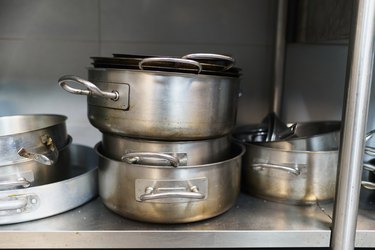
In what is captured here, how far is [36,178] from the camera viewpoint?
605mm

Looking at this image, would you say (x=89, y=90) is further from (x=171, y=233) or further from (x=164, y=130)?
(x=171, y=233)

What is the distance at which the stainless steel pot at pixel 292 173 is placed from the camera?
65 cm

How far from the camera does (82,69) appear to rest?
35.9 inches

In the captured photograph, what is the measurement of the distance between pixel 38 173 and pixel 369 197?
0.65 meters

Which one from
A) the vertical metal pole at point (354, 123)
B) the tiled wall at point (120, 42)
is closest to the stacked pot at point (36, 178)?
the tiled wall at point (120, 42)

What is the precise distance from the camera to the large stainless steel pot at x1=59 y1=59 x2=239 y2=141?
1.74ft

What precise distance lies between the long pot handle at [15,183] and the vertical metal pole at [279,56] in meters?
0.62

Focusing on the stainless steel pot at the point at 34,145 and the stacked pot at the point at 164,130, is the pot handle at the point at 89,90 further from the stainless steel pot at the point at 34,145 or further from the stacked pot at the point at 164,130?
the stainless steel pot at the point at 34,145

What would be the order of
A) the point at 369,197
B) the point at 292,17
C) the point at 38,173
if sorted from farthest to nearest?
the point at 292,17
the point at 369,197
the point at 38,173

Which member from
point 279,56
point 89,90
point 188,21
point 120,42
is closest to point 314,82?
point 279,56

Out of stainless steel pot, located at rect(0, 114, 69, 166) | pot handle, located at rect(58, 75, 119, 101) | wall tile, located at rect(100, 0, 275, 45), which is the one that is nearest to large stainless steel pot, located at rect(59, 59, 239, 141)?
pot handle, located at rect(58, 75, 119, 101)

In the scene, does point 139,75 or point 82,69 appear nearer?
point 139,75

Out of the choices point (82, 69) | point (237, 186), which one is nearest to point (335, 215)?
point (237, 186)

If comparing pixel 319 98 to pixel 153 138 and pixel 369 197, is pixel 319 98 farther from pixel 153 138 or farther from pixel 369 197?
pixel 153 138
